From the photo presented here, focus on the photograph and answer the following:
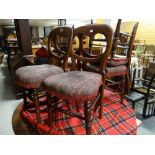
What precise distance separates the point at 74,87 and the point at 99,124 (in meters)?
0.74

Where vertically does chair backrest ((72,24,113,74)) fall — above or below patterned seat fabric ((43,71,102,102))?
above

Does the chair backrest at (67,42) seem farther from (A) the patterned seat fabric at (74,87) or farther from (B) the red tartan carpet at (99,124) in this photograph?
(B) the red tartan carpet at (99,124)

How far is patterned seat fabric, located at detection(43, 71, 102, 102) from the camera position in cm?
94

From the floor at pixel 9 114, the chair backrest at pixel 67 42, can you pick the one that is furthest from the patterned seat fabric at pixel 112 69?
the floor at pixel 9 114

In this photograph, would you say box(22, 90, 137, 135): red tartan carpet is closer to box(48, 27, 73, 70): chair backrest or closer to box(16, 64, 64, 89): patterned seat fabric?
box(16, 64, 64, 89): patterned seat fabric

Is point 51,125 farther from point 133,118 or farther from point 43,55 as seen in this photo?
point 43,55

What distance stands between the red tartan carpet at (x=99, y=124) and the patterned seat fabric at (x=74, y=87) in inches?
21.4

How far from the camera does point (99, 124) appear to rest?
1.52 metres

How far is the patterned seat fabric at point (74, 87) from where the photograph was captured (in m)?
0.94

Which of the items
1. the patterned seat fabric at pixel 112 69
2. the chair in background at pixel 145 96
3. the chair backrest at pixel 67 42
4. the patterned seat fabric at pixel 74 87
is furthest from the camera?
the chair in background at pixel 145 96

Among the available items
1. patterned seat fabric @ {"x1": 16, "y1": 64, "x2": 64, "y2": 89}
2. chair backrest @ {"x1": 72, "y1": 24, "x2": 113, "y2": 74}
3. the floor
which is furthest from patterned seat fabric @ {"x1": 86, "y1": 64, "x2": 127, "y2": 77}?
the floor

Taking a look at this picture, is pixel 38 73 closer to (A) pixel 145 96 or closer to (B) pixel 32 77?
(B) pixel 32 77

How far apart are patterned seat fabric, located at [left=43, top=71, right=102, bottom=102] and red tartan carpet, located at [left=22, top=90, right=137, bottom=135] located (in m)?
0.54
